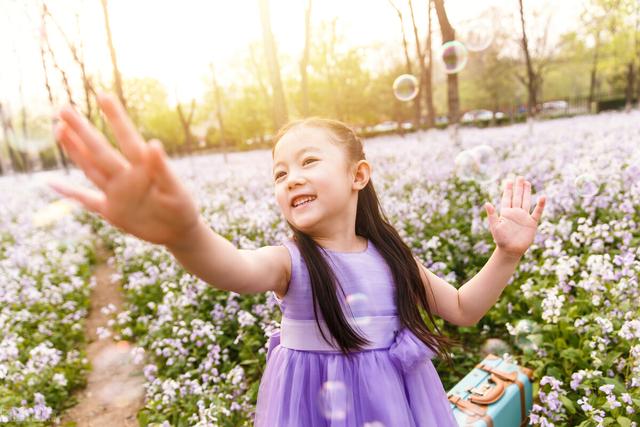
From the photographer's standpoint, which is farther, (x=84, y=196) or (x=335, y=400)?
(x=335, y=400)

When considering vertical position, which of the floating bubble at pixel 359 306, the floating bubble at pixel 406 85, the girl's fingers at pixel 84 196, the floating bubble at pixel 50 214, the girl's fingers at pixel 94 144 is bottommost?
the floating bubble at pixel 50 214

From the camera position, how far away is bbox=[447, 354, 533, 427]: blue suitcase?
2.94 m

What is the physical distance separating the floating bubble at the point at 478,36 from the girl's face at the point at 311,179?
690cm

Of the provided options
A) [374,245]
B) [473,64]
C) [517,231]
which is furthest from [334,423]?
[473,64]

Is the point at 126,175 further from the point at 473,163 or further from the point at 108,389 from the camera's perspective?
the point at 473,163

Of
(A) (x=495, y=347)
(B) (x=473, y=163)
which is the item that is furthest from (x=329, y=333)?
(B) (x=473, y=163)

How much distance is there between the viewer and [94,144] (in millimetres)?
1064

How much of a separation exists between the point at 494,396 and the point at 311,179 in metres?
2.21

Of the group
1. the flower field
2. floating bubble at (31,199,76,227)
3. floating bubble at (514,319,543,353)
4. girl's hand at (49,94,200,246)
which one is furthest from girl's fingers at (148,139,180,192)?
floating bubble at (31,199,76,227)

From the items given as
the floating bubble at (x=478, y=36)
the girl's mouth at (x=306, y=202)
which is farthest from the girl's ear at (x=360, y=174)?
the floating bubble at (x=478, y=36)

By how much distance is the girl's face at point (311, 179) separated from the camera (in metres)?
1.77

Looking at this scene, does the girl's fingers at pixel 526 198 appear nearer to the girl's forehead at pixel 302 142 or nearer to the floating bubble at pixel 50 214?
the girl's forehead at pixel 302 142

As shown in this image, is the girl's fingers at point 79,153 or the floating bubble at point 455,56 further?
the floating bubble at point 455,56

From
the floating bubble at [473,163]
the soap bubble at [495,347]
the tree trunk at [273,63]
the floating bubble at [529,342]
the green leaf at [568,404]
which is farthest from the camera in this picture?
the tree trunk at [273,63]
